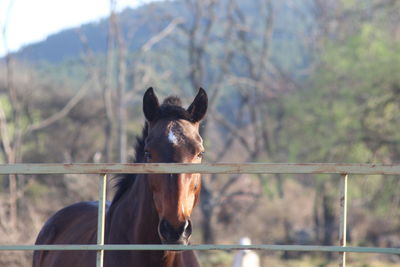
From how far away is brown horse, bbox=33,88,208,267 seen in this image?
11.7 ft

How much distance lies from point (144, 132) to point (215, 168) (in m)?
1.31

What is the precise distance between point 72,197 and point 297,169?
1648 centimetres

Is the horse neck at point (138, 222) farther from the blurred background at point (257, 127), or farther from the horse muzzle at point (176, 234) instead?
the blurred background at point (257, 127)

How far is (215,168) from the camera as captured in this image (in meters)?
3.27

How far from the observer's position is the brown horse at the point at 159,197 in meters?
3.57

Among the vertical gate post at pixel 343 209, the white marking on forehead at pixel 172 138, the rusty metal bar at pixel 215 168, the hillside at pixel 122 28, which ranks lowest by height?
the vertical gate post at pixel 343 209

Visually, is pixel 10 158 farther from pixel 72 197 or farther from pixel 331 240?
pixel 331 240

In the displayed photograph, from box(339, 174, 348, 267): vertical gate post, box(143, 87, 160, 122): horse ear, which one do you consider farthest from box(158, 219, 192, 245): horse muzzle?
box(143, 87, 160, 122): horse ear

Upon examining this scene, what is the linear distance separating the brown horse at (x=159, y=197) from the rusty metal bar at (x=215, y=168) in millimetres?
348

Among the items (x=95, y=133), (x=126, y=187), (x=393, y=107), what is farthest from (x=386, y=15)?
(x=126, y=187)

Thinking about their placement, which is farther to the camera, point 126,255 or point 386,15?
point 386,15

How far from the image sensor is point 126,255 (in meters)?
3.93

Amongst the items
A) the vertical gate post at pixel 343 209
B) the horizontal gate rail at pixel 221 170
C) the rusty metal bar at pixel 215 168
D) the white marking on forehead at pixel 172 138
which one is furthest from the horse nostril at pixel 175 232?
the vertical gate post at pixel 343 209

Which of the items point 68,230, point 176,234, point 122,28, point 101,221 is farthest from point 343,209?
point 122,28
